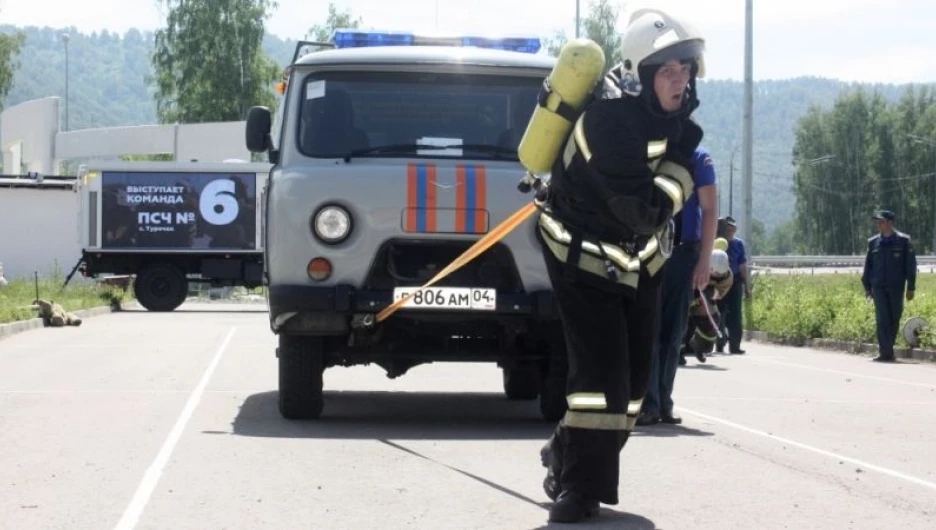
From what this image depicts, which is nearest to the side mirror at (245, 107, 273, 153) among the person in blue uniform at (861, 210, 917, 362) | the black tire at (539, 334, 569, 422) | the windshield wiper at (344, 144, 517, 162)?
the windshield wiper at (344, 144, 517, 162)

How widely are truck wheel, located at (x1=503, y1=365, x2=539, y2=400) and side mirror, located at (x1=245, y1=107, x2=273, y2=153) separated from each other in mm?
2643

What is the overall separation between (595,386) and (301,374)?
4.03 meters

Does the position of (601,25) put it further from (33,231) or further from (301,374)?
(301,374)

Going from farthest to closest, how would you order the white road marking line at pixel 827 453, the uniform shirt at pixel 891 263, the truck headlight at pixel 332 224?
the uniform shirt at pixel 891 263 → the truck headlight at pixel 332 224 → the white road marking line at pixel 827 453

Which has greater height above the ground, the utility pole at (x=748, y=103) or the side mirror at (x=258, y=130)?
the utility pole at (x=748, y=103)

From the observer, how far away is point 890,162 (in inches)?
4584

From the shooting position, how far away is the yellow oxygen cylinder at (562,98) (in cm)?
649

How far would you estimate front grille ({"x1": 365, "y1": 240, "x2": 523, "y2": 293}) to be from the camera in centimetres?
965

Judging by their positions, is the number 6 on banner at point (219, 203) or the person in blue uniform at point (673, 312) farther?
the number 6 on banner at point (219, 203)

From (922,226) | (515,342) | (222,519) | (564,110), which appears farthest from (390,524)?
(922,226)

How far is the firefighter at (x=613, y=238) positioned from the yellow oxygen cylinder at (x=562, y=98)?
0.21ft

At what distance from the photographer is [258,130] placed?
34.9ft

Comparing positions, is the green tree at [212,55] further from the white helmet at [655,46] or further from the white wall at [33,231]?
the white helmet at [655,46]

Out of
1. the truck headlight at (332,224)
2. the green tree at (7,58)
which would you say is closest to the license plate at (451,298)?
the truck headlight at (332,224)
